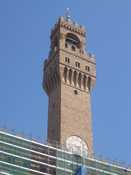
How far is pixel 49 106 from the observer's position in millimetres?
68625

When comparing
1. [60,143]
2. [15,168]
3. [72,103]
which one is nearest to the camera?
[15,168]

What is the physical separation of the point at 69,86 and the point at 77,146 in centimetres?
771

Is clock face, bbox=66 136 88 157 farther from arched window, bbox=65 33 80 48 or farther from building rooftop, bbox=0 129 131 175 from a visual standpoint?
arched window, bbox=65 33 80 48

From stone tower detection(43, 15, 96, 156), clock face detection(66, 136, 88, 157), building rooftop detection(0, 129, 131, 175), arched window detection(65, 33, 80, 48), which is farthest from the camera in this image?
arched window detection(65, 33, 80, 48)

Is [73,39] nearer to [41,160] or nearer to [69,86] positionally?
[69,86]

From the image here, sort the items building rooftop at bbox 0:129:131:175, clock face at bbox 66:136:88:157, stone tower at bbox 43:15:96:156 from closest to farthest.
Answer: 1. building rooftop at bbox 0:129:131:175
2. clock face at bbox 66:136:88:157
3. stone tower at bbox 43:15:96:156

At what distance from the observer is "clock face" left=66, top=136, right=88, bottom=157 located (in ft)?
206

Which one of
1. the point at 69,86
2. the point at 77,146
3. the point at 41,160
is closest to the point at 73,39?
the point at 69,86

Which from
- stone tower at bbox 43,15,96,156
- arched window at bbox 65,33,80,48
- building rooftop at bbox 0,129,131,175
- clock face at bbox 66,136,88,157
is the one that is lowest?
building rooftop at bbox 0,129,131,175

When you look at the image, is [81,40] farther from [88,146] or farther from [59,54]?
[88,146]

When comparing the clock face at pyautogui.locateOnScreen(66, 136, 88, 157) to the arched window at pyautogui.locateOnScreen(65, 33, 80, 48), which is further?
the arched window at pyautogui.locateOnScreen(65, 33, 80, 48)

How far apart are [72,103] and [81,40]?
11.0 meters

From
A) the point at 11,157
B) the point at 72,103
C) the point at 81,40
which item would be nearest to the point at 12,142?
the point at 11,157

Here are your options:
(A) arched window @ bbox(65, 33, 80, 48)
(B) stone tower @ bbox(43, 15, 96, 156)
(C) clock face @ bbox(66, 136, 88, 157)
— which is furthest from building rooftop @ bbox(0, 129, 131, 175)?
(A) arched window @ bbox(65, 33, 80, 48)
